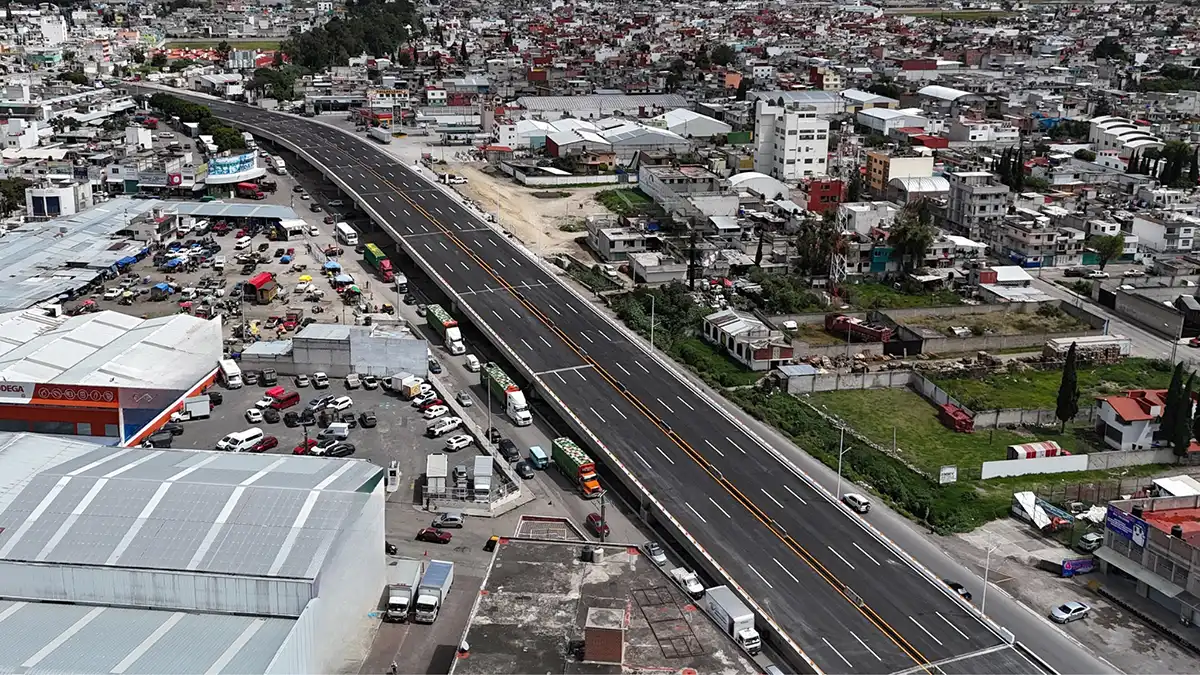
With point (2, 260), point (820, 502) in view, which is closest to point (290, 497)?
point (820, 502)

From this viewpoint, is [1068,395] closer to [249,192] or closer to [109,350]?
[109,350]

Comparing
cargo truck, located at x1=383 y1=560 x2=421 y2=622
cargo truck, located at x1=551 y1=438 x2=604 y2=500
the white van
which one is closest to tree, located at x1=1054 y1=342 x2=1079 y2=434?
cargo truck, located at x1=551 y1=438 x2=604 y2=500

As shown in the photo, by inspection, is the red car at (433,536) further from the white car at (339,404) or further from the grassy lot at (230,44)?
the grassy lot at (230,44)

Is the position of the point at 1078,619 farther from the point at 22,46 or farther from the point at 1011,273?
the point at 22,46

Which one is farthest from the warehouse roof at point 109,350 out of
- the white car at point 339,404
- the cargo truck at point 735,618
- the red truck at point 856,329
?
the red truck at point 856,329

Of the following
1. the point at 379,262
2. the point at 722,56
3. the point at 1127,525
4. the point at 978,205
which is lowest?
the point at 1127,525

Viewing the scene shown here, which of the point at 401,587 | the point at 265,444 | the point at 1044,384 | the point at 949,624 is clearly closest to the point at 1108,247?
the point at 1044,384

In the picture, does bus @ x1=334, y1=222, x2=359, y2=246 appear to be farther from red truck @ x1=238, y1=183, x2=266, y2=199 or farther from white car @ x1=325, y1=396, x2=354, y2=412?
white car @ x1=325, y1=396, x2=354, y2=412
